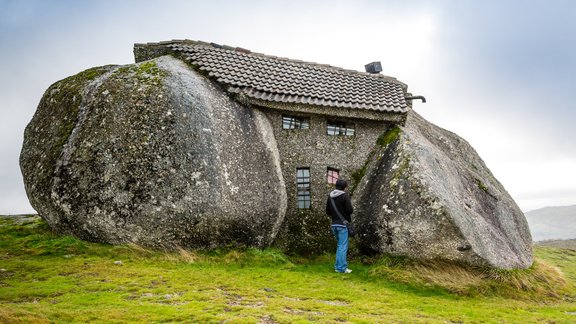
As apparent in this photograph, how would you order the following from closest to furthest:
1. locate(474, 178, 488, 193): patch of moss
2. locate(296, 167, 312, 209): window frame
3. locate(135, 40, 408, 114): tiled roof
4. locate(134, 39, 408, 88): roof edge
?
locate(296, 167, 312, 209): window frame → locate(135, 40, 408, 114): tiled roof → locate(474, 178, 488, 193): patch of moss → locate(134, 39, 408, 88): roof edge

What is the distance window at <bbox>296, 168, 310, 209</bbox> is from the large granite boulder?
3.74 feet

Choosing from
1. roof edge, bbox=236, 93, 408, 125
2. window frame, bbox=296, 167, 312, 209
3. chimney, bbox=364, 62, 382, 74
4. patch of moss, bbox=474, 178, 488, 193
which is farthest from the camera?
chimney, bbox=364, 62, 382, 74

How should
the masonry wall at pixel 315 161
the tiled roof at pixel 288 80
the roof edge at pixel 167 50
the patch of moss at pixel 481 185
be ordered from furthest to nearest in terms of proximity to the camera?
the roof edge at pixel 167 50 → the patch of moss at pixel 481 185 → the tiled roof at pixel 288 80 → the masonry wall at pixel 315 161

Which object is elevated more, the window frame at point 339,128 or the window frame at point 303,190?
the window frame at point 339,128

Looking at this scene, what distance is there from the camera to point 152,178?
49.3 ft

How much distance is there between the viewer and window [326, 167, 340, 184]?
18.5 metres

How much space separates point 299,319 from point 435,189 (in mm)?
8244

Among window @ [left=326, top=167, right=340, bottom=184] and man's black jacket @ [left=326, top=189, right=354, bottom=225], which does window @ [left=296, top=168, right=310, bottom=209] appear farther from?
man's black jacket @ [left=326, top=189, right=354, bottom=225]

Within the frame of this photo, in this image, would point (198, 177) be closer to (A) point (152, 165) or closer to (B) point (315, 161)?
(A) point (152, 165)

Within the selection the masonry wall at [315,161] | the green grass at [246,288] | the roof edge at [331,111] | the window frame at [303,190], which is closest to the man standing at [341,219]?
the green grass at [246,288]

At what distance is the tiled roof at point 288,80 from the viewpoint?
60.2 feet

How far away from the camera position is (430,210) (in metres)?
15.3

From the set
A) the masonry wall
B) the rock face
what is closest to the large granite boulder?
the rock face

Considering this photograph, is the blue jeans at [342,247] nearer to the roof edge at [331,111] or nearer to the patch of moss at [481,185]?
the roof edge at [331,111]
